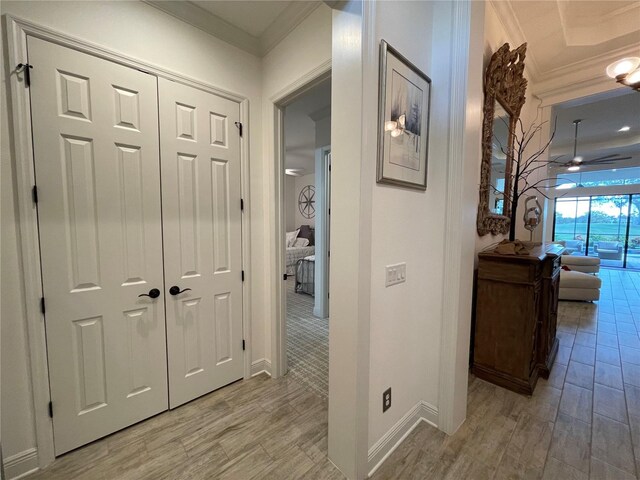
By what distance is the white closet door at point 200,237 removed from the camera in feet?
5.61

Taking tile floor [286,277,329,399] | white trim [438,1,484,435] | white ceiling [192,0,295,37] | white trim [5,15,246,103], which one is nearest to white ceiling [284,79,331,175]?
white ceiling [192,0,295,37]

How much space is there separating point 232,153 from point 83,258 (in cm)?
115

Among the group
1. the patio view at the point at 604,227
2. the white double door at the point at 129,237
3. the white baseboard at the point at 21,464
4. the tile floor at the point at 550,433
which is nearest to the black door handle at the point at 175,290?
the white double door at the point at 129,237

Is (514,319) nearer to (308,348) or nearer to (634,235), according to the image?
(308,348)

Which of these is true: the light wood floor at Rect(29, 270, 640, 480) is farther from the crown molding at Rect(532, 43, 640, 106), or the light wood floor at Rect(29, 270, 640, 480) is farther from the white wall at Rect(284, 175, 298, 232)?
the white wall at Rect(284, 175, 298, 232)

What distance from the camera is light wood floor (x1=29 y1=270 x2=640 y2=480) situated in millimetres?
1347

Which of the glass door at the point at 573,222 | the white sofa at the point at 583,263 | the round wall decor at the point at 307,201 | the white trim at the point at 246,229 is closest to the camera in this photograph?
the white trim at the point at 246,229

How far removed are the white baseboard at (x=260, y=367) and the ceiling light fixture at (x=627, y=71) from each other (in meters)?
3.67

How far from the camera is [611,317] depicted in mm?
3461

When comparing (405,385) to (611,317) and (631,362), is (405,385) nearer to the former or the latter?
(631,362)

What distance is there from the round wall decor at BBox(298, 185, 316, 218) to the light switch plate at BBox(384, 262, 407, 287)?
5.95m

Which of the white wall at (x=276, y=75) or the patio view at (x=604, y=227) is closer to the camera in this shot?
the white wall at (x=276, y=75)

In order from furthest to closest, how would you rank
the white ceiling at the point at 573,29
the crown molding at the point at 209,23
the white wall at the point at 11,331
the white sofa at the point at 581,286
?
1. the white sofa at the point at 581,286
2. the white ceiling at the point at 573,29
3. the crown molding at the point at 209,23
4. the white wall at the point at 11,331

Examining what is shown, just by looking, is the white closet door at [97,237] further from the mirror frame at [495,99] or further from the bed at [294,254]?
the bed at [294,254]
